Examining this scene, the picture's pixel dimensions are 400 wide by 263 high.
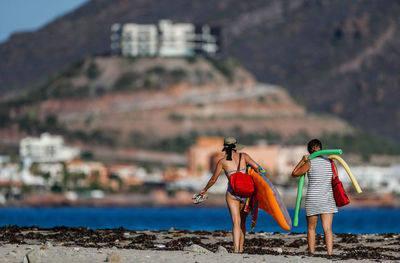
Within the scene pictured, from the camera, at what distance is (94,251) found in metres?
30.6

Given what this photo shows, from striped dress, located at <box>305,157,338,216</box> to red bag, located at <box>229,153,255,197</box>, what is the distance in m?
1.46

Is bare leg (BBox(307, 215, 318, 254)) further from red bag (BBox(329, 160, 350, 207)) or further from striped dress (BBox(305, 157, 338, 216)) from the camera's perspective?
red bag (BBox(329, 160, 350, 207))

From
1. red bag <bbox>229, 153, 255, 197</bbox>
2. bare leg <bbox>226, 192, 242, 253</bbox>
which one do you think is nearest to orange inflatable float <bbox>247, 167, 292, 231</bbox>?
red bag <bbox>229, 153, 255, 197</bbox>

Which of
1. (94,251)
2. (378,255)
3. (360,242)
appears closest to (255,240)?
(360,242)

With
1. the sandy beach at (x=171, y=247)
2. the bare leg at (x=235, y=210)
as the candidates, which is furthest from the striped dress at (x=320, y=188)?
the bare leg at (x=235, y=210)

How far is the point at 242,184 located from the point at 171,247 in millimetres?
4866

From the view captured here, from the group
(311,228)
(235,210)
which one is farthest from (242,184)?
(311,228)

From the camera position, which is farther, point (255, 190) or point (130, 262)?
point (255, 190)

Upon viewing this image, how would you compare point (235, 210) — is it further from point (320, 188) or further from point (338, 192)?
point (338, 192)

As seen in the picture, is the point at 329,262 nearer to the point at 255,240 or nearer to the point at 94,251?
the point at 94,251

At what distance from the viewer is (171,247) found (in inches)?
1371

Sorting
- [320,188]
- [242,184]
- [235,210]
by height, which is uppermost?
[242,184]

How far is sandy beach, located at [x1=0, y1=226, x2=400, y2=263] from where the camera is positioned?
28.9 m

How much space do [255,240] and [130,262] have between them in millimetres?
11636
